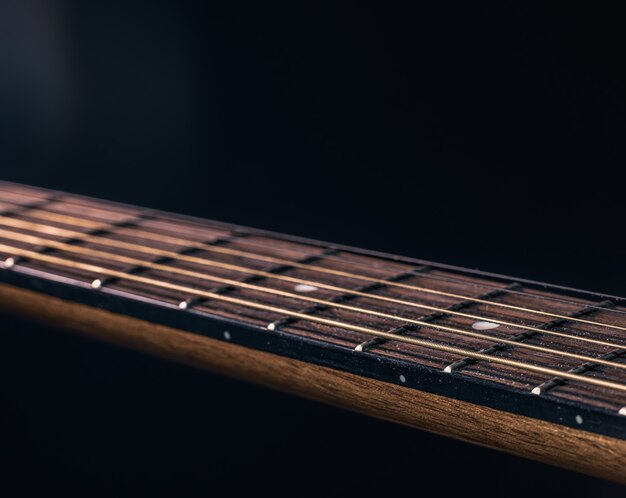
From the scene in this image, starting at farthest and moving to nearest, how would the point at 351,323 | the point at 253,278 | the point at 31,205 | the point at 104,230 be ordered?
the point at 31,205
the point at 104,230
the point at 253,278
the point at 351,323

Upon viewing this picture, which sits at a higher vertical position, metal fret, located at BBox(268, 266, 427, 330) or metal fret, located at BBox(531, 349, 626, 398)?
metal fret, located at BBox(268, 266, 427, 330)

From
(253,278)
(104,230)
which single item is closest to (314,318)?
(253,278)

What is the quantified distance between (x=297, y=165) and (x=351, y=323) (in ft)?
1.43

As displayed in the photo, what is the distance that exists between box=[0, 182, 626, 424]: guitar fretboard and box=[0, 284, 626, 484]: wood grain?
0.08 ft

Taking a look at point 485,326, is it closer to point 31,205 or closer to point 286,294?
point 286,294

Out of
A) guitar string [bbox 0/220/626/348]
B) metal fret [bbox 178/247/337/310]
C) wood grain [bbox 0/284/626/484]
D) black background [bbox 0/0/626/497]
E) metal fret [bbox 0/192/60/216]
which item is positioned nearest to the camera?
wood grain [bbox 0/284/626/484]

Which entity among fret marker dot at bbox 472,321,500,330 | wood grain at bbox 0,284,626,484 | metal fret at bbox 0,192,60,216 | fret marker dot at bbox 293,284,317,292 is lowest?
wood grain at bbox 0,284,626,484

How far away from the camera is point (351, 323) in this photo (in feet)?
2.63

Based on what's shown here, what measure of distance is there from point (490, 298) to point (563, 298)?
6 centimetres

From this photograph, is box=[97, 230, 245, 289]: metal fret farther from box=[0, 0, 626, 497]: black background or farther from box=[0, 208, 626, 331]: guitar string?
box=[0, 0, 626, 497]: black background

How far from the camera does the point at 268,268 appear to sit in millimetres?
953

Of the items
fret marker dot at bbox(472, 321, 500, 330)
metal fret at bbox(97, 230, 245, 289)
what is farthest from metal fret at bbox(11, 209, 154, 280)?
fret marker dot at bbox(472, 321, 500, 330)

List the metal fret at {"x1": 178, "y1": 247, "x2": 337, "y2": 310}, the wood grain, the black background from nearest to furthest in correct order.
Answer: the wood grain < the metal fret at {"x1": 178, "y1": 247, "x2": 337, "y2": 310} < the black background

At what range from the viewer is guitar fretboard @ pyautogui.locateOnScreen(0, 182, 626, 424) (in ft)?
2.31
